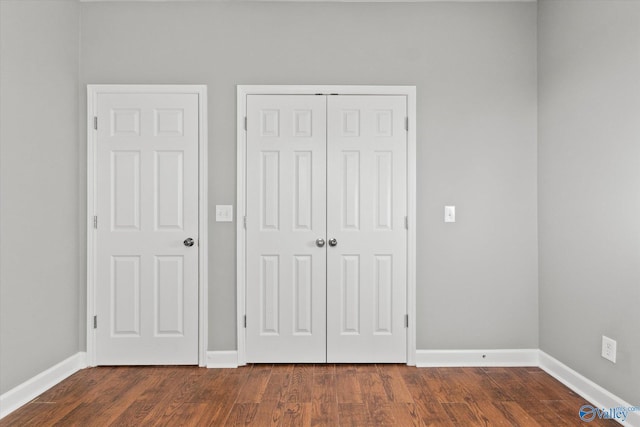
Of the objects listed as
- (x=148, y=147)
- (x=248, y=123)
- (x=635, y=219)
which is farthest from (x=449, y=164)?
(x=148, y=147)

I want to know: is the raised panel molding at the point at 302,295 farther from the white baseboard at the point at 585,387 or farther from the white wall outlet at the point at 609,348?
the white wall outlet at the point at 609,348

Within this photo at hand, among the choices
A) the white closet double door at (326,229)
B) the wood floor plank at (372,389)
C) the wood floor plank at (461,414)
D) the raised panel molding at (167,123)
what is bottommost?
the wood floor plank at (461,414)

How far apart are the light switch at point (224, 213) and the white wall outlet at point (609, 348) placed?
8.44ft

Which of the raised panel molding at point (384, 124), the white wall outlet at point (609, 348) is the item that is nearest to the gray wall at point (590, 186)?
the white wall outlet at point (609, 348)

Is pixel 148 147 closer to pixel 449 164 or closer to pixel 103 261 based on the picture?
pixel 103 261

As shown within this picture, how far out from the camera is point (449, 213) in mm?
3338

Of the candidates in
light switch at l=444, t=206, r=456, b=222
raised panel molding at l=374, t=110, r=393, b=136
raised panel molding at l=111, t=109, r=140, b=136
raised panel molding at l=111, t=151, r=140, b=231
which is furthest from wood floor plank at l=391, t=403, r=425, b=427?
raised panel molding at l=111, t=109, r=140, b=136

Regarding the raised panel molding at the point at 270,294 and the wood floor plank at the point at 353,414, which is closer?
the wood floor plank at the point at 353,414

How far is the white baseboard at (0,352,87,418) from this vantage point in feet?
8.34

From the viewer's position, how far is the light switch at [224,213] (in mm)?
3297

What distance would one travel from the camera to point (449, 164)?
334 cm

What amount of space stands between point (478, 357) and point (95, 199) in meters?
3.14

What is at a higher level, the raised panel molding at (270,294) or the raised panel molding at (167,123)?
the raised panel molding at (167,123)

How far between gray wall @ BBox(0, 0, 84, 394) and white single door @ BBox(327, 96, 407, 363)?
6.25 ft
